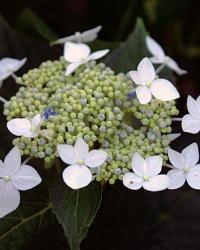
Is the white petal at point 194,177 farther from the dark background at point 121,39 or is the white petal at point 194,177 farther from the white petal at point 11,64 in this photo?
the white petal at point 11,64

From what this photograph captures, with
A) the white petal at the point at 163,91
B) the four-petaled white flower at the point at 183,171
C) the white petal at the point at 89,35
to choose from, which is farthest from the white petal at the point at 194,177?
the white petal at the point at 89,35

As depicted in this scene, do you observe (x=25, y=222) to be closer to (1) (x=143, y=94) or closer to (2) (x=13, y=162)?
(2) (x=13, y=162)

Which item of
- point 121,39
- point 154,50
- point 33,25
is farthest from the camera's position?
point 121,39

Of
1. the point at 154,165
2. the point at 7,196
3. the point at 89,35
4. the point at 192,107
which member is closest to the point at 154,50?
the point at 89,35

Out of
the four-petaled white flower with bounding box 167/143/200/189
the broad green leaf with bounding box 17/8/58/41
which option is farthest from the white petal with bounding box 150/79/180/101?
the broad green leaf with bounding box 17/8/58/41

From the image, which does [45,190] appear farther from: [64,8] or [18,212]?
[64,8]

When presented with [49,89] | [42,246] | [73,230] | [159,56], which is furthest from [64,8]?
[73,230]
